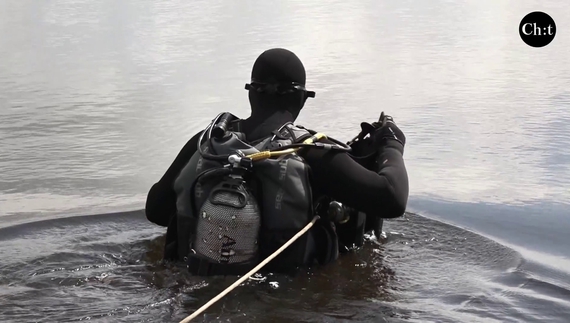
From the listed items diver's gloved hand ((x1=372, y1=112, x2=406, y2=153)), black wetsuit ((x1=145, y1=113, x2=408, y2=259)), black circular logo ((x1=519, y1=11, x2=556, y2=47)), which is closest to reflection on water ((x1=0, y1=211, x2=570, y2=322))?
black wetsuit ((x1=145, y1=113, x2=408, y2=259))

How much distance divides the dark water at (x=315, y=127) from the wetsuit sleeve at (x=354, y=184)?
542 millimetres

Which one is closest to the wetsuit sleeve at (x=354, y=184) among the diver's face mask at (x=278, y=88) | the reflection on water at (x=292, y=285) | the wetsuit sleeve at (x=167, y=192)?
the diver's face mask at (x=278, y=88)

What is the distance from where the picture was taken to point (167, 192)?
486 centimetres

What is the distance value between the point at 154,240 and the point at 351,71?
6.42 metres

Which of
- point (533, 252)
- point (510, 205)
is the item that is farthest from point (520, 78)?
point (533, 252)

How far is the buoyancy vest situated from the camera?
4.34m

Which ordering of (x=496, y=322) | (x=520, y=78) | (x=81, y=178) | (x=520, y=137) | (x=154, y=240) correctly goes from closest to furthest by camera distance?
1. (x=496, y=322)
2. (x=154, y=240)
3. (x=81, y=178)
4. (x=520, y=137)
5. (x=520, y=78)

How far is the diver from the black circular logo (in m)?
9.94

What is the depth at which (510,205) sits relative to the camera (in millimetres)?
6672

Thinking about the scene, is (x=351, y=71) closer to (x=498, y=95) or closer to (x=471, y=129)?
(x=498, y=95)

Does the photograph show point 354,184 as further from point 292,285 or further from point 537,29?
point 537,29

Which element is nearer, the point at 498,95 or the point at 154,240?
the point at 154,240

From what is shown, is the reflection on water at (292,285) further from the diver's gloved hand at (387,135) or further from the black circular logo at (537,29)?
the black circular logo at (537,29)

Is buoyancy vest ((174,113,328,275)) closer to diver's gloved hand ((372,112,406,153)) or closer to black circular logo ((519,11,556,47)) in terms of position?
diver's gloved hand ((372,112,406,153))
